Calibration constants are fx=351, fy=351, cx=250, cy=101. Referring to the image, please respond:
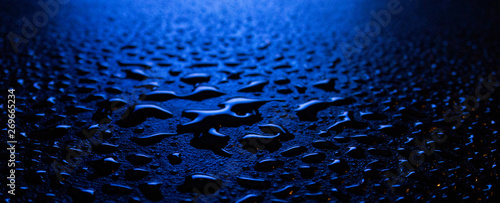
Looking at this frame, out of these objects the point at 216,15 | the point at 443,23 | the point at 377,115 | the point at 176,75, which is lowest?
the point at 377,115

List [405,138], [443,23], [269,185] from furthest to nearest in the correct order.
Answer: [443,23], [405,138], [269,185]

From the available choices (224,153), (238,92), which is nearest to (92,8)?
(238,92)

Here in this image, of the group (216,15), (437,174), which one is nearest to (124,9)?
(216,15)

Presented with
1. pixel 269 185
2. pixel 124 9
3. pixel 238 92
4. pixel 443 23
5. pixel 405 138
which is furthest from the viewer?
pixel 124 9

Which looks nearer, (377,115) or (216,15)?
(377,115)

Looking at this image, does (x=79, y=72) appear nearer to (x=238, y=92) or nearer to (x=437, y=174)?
(x=238, y=92)

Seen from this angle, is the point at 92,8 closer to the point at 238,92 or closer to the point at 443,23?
the point at 238,92

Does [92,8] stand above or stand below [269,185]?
above
